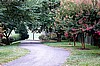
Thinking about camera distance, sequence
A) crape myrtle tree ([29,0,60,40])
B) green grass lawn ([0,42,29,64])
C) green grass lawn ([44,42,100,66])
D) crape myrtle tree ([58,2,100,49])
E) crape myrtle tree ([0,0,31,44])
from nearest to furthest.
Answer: green grass lawn ([44,42,100,66]), green grass lawn ([0,42,29,64]), crape myrtle tree ([0,0,31,44]), crape myrtle tree ([58,2,100,49]), crape myrtle tree ([29,0,60,40])

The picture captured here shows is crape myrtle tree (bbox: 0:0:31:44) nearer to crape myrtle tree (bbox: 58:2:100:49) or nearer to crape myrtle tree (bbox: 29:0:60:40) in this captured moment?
crape myrtle tree (bbox: 58:2:100:49)

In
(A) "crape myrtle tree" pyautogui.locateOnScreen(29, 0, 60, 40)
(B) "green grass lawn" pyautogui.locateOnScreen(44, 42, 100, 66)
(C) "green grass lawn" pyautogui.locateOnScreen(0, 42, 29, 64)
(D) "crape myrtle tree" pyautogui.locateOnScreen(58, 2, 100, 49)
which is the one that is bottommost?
(B) "green grass lawn" pyautogui.locateOnScreen(44, 42, 100, 66)

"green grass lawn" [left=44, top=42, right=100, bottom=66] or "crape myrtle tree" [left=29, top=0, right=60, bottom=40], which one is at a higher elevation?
"crape myrtle tree" [left=29, top=0, right=60, bottom=40]

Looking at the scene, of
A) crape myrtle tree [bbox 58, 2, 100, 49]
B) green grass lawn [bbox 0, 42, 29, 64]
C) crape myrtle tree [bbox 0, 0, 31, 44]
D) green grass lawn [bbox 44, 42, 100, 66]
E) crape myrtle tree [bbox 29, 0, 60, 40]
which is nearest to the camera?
green grass lawn [bbox 44, 42, 100, 66]

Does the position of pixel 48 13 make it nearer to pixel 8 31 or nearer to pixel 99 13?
pixel 8 31

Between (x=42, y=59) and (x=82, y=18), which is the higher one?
(x=82, y=18)

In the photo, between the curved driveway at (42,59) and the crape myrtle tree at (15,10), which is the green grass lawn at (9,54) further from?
the crape myrtle tree at (15,10)

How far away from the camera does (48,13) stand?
36219 millimetres

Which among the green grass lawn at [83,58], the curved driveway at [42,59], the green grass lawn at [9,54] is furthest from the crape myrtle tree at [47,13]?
the curved driveway at [42,59]

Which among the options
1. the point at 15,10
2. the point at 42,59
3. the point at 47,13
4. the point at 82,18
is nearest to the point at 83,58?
the point at 42,59

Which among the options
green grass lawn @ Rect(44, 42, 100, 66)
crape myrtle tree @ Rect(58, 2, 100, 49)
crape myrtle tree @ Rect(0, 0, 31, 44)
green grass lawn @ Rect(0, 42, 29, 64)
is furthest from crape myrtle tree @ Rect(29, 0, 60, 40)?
crape myrtle tree @ Rect(0, 0, 31, 44)

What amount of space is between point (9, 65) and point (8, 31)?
2405 cm

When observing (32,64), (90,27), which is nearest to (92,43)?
(90,27)

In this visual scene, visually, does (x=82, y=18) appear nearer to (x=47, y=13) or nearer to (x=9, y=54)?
(x=9, y=54)
